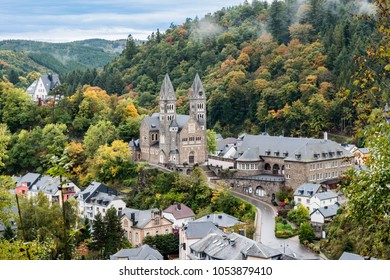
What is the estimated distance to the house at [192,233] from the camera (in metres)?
16.6

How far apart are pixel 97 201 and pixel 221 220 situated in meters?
5.66

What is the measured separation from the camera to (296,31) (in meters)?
37.7

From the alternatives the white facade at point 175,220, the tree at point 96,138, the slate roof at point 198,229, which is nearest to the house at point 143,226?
the white facade at point 175,220

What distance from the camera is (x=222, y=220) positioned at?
730 inches

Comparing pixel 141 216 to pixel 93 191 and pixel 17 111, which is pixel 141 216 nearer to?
pixel 93 191

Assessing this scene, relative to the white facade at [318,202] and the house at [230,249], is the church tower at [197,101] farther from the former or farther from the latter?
the house at [230,249]

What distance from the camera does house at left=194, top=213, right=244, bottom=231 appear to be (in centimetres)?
1808

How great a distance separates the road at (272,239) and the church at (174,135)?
4.36 m

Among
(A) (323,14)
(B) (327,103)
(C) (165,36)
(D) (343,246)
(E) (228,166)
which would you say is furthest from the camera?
(C) (165,36)

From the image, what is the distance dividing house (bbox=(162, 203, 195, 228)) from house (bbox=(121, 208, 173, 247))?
0.35 m

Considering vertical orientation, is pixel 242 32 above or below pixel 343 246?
above
